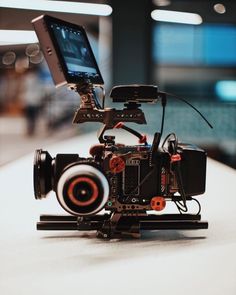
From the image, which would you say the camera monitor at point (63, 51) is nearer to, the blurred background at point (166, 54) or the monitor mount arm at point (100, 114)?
the monitor mount arm at point (100, 114)

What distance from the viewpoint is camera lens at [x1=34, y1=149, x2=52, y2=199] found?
142cm

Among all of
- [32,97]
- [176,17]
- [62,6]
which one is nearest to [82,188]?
[62,6]

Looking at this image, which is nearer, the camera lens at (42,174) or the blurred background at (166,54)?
the camera lens at (42,174)

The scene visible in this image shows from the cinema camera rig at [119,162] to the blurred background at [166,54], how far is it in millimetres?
3744

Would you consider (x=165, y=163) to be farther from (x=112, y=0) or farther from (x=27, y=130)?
(x=27, y=130)

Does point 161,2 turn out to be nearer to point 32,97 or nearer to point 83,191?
point 32,97

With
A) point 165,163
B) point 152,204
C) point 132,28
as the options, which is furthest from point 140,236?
point 132,28

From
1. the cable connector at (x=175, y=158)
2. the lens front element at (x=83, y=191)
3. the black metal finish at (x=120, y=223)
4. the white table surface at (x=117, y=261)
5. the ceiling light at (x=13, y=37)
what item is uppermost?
the ceiling light at (x=13, y=37)

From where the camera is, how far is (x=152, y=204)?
4.65 feet

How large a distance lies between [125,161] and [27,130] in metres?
6.74

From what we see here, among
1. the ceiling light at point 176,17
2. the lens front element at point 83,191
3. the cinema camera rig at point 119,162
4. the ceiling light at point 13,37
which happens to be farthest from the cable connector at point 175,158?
the ceiling light at point 13,37

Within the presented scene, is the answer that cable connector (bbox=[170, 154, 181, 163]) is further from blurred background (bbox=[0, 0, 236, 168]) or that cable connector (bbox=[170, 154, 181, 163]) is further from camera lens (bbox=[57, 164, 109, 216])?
blurred background (bbox=[0, 0, 236, 168])

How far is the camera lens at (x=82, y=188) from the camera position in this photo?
1.28m

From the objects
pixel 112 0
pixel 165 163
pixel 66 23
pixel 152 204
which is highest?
pixel 112 0
